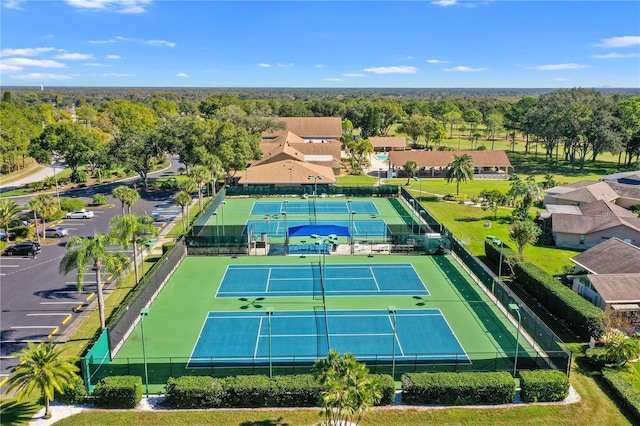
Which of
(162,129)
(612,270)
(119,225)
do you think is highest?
(162,129)

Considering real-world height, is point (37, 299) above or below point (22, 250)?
below

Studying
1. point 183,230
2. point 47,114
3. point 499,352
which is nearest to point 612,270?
point 499,352

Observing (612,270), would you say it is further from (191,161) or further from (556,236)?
(191,161)

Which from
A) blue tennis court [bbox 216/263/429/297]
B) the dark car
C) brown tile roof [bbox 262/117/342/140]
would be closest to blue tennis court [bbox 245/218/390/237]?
blue tennis court [bbox 216/263/429/297]

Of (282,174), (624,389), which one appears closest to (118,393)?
(624,389)

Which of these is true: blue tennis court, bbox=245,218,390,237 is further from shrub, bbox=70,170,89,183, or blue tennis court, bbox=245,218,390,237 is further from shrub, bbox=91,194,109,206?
shrub, bbox=70,170,89,183

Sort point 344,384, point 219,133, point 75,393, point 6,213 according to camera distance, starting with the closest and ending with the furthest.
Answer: point 344,384 → point 75,393 → point 6,213 → point 219,133

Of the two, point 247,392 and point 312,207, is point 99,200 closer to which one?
point 312,207
